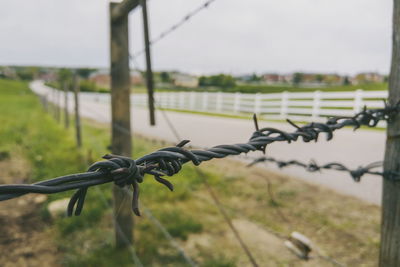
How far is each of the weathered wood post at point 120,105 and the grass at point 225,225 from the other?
197mm

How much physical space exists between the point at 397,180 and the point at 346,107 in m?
10.1

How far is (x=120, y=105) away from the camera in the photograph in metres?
2.52

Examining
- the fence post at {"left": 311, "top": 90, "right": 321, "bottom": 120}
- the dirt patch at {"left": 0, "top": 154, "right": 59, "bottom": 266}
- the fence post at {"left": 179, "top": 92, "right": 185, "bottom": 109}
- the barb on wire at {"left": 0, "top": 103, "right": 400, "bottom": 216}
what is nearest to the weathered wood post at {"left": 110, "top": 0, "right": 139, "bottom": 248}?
the dirt patch at {"left": 0, "top": 154, "right": 59, "bottom": 266}

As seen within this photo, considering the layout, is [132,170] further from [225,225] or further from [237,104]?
[237,104]

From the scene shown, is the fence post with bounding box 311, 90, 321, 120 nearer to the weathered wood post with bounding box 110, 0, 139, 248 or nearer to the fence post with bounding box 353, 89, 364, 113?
the fence post with bounding box 353, 89, 364, 113

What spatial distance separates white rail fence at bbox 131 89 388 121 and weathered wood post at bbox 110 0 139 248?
21.2 feet

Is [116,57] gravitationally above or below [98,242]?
above

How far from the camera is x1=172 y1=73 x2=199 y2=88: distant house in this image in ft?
8.34

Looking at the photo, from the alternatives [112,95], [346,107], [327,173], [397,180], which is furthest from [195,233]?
[346,107]

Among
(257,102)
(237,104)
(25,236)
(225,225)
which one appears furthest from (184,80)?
(237,104)

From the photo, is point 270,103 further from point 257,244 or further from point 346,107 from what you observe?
point 257,244

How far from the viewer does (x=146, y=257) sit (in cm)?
237

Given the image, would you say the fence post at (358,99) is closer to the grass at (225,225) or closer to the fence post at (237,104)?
the fence post at (237,104)

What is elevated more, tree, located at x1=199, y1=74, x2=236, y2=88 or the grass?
tree, located at x1=199, y1=74, x2=236, y2=88
